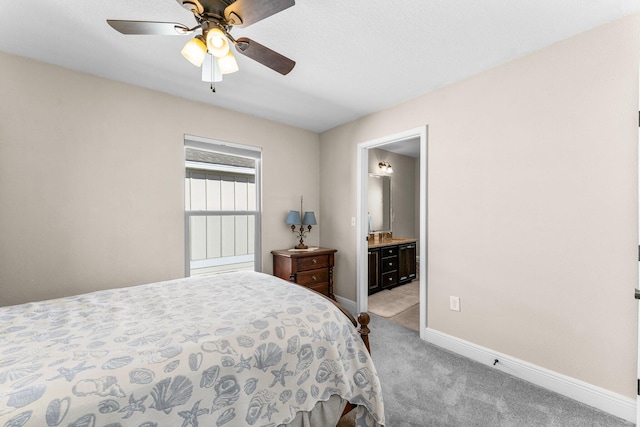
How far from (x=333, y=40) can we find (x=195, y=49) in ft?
3.16

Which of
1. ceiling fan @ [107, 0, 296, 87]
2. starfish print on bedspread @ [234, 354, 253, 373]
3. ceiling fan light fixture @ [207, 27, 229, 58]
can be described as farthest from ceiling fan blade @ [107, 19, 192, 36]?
starfish print on bedspread @ [234, 354, 253, 373]

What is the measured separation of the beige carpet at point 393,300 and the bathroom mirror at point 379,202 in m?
1.09

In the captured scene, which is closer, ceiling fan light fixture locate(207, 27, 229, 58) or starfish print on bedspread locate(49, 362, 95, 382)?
starfish print on bedspread locate(49, 362, 95, 382)

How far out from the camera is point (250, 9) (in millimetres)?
1263

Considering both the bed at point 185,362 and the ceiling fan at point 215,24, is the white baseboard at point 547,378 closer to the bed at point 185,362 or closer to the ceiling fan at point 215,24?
the bed at point 185,362

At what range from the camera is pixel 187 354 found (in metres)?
1.06

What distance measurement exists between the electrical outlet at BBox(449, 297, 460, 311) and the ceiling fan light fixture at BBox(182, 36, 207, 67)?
2669 mm

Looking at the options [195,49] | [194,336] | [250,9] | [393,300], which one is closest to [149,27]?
[195,49]

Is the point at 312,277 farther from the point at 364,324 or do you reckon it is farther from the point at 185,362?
the point at 185,362

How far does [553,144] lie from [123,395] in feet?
9.05

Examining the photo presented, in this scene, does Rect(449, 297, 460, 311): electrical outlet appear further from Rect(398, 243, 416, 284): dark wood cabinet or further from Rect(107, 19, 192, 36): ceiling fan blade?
Rect(107, 19, 192, 36): ceiling fan blade

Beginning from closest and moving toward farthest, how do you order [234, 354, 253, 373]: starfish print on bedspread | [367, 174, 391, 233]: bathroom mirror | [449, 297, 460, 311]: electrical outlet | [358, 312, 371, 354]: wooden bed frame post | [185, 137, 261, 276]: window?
[234, 354, 253, 373]: starfish print on bedspread → [358, 312, 371, 354]: wooden bed frame post → [449, 297, 460, 311]: electrical outlet → [185, 137, 261, 276]: window → [367, 174, 391, 233]: bathroom mirror

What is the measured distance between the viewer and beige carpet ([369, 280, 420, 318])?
3.51 metres

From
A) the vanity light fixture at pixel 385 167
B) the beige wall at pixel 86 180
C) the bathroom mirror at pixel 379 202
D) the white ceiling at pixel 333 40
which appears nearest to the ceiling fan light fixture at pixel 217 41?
the white ceiling at pixel 333 40
